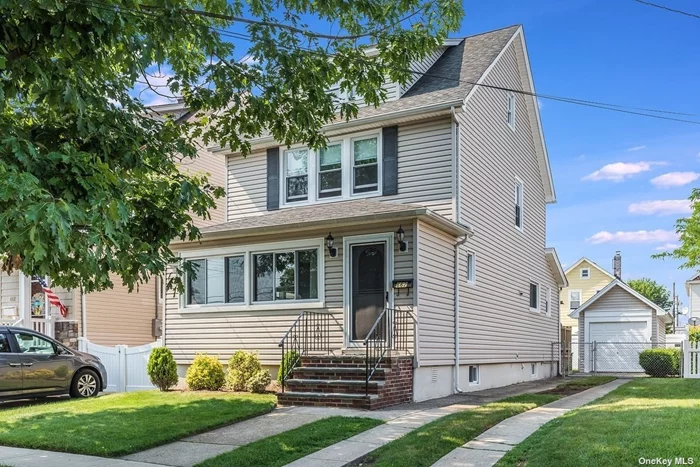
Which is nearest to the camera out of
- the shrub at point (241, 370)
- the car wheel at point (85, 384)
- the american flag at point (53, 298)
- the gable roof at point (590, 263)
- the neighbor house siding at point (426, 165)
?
the shrub at point (241, 370)

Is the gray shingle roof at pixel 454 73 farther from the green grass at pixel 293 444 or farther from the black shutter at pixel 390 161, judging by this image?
the green grass at pixel 293 444

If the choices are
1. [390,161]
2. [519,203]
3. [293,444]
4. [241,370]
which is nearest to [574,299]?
[519,203]

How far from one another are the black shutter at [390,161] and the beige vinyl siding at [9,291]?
12.2 meters

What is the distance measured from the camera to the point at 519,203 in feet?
62.6

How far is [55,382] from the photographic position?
13.0 metres

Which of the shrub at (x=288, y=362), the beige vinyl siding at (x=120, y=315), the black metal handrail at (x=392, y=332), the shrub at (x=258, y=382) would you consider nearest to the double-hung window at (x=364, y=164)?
the black metal handrail at (x=392, y=332)

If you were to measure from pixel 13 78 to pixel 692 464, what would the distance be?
272 inches

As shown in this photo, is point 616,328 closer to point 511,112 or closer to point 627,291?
point 627,291

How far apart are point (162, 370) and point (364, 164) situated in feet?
21.1

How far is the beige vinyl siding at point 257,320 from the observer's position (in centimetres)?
1282

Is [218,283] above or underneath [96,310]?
above

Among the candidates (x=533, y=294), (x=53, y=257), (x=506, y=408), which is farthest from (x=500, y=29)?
(x=53, y=257)

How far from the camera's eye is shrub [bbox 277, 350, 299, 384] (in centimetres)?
1225

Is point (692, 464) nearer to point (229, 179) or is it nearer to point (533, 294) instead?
point (229, 179)
